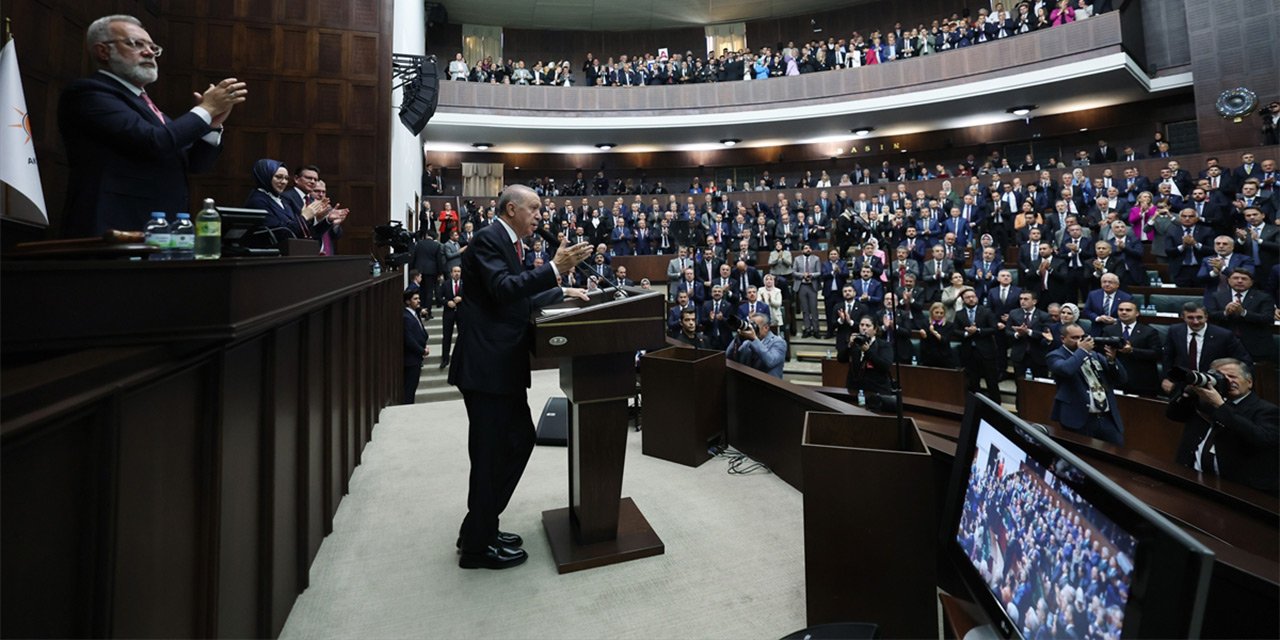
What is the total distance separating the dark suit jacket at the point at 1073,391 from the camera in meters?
3.99

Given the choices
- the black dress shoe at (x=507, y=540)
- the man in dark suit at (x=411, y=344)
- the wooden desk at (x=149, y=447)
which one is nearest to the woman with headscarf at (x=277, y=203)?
the wooden desk at (x=149, y=447)

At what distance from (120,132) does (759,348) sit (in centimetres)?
393

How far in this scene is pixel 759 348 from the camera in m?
4.54

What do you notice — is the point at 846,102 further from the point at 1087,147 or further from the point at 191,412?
the point at 191,412

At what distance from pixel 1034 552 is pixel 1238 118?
15.3 metres

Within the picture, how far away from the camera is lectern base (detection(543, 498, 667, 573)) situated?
208 cm

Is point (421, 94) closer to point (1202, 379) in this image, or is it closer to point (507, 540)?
point (507, 540)

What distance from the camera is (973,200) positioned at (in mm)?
9570

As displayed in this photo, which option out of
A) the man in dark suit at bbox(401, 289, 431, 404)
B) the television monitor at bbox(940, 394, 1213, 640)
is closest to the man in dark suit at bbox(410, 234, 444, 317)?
the man in dark suit at bbox(401, 289, 431, 404)

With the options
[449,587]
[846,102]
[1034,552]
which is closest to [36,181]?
[449,587]

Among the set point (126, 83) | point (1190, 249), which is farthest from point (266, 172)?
point (1190, 249)

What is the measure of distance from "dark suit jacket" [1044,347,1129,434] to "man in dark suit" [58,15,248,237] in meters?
5.02

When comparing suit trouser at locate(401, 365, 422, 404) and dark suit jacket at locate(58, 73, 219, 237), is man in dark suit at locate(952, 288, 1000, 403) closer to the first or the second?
suit trouser at locate(401, 365, 422, 404)

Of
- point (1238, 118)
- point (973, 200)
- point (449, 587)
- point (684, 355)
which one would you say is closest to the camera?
point (449, 587)
